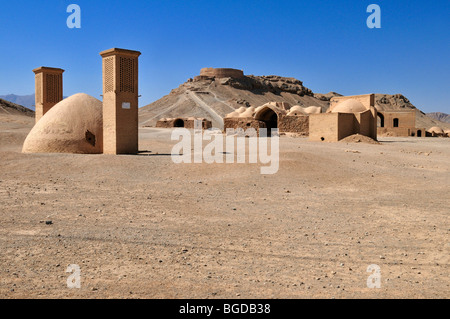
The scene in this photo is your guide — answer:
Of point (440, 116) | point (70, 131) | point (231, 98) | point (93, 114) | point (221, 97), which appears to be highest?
point (440, 116)

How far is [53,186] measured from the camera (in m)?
7.49

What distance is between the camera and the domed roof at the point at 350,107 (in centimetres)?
2333

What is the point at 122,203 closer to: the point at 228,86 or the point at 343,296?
the point at 343,296

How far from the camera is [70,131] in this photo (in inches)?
501

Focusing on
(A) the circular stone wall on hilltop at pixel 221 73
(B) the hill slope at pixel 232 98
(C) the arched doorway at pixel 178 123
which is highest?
(A) the circular stone wall on hilltop at pixel 221 73

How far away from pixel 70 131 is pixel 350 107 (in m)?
16.6

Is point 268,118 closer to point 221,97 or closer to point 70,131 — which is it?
point 70,131

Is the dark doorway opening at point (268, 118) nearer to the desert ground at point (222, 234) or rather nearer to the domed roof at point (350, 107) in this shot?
the domed roof at point (350, 107)

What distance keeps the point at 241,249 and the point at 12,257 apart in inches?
85.0

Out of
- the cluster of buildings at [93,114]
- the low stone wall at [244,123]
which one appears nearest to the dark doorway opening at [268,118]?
the low stone wall at [244,123]

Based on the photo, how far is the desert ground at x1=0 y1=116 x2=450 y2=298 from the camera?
10.3 ft

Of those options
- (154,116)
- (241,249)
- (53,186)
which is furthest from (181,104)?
(241,249)

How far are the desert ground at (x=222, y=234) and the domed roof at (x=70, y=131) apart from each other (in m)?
3.71

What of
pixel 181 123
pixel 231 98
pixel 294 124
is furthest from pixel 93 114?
pixel 231 98
